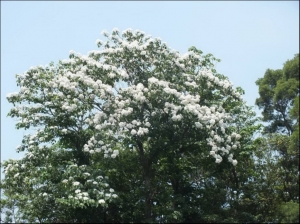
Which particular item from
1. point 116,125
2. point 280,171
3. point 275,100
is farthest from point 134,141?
point 275,100

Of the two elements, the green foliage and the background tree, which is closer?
the background tree

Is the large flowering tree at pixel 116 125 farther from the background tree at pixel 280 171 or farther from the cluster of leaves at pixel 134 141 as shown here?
the background tree at pixel 280 171

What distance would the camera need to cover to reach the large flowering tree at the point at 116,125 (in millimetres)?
13375

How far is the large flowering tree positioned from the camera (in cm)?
1338

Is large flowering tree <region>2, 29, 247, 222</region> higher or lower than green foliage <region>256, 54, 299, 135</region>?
lower

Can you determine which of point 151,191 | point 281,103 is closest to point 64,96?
point 151,191

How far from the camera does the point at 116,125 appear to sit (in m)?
13.5

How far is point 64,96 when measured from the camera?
14.0 meters

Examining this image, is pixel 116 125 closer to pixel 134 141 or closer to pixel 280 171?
pixel 134 141

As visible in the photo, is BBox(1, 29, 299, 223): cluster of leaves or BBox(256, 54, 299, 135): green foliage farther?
BBox(256, 54, 299, 135): green foliage

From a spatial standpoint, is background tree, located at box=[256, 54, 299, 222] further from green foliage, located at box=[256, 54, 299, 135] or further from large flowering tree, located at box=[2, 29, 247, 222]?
green foliage, located at box=[256, 54, 299, 135]

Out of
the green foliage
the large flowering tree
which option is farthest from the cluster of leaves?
the green foliage

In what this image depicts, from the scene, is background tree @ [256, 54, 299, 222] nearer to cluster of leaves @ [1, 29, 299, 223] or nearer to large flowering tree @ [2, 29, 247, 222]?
cluster of leaves @ [1, 29, 299, 223]

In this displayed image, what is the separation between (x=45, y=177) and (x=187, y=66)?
6492 mm
